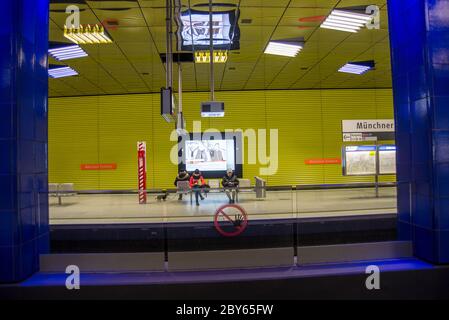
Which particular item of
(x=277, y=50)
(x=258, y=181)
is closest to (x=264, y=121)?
(x=258, y=181)

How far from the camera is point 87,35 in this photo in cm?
779

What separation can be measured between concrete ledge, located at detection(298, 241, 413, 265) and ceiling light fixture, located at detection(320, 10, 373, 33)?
481 cm

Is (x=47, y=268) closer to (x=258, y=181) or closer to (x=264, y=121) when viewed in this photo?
(x=258, y=181)

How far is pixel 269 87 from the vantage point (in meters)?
14.4

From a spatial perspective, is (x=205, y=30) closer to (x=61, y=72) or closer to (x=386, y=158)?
(x=61, y=72)

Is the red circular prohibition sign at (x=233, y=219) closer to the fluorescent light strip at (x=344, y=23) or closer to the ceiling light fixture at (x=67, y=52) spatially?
the fluorescent light strip at (x=344, y=23)

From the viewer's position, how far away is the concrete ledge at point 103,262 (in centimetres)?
393

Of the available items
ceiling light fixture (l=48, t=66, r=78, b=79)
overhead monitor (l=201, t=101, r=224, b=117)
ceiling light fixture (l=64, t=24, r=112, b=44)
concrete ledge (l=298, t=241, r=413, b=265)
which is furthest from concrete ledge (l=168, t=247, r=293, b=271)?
ceiling light fixture (l=48, t=66, r=78, b=79)

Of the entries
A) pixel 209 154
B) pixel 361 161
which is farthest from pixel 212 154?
pixel 361 161

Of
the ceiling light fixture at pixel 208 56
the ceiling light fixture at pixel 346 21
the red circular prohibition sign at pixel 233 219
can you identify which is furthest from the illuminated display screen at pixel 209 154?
the red circular prohibition sign at pixel 233 219

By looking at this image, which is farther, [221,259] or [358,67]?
[358,67]

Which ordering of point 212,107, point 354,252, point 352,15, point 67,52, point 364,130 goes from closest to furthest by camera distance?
point 354,252 → point 352,15 → point 212,107 → point 67,52 → point 364,130

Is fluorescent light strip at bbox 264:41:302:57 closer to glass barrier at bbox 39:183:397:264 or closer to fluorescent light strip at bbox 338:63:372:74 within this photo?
fluorescent light strip at bbox 338:63:372:74

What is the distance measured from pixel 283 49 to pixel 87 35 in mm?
4811
